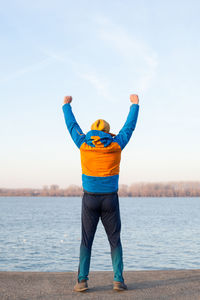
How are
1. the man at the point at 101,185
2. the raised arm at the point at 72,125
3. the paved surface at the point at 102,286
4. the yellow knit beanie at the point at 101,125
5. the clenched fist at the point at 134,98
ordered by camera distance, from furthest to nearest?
the clenched fist at the point at 134,98 < the raised arm at the point at 72,125 < the yellow knit beanie at the point at 101,125 < the man at the point at 101,185 < the paved surface at the point at 102,286

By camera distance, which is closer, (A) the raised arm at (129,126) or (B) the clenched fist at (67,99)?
(A) the raised arm at (129,126)

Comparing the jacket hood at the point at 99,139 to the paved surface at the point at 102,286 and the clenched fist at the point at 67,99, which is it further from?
the paved surface at the point at 102,286

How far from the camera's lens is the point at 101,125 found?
5.23 m

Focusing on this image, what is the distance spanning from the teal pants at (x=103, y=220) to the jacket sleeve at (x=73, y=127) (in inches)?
28.7

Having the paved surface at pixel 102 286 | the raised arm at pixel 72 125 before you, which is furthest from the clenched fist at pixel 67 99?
the paved surface at pixel 102 286

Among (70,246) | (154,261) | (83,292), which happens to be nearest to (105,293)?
(83,292)

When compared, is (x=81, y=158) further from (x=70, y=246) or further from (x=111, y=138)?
(x=70, y=246)

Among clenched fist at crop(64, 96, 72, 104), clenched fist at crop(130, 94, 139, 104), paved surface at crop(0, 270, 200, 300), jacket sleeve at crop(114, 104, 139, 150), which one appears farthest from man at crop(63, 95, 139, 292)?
clenched fist at crop(64, 96, 72, 104)

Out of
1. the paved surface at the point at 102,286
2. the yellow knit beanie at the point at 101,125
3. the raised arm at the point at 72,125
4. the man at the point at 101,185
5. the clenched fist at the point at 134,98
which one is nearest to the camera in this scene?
the paved surface at the point at 102,286

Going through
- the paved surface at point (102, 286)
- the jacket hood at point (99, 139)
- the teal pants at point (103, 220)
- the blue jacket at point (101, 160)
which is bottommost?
the paved surface at point (102, 286)

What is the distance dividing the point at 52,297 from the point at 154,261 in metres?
17.5

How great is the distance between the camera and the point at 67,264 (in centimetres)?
2006

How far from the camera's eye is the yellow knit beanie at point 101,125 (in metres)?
5.23

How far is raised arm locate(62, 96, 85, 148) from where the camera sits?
210 inches
